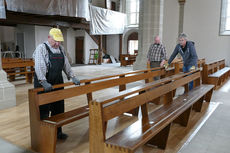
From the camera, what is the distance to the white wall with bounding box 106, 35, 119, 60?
18688 mm

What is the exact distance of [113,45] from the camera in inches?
742

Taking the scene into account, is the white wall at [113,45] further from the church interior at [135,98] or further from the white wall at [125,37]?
the church interior at [135,98]

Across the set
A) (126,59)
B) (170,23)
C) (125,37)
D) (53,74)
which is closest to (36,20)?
(126,59)

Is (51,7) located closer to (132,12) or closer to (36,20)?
(36,20)

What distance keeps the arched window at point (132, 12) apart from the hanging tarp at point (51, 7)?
7817 millimetres

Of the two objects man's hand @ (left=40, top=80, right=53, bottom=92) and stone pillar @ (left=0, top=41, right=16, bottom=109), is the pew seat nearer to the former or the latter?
man's hand @ (left=40, top=80, right=53, bottom=92)

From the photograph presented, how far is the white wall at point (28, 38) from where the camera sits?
1335 centimetres

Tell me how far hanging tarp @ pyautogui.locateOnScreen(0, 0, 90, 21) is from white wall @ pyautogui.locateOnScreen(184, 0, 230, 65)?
6.07 m

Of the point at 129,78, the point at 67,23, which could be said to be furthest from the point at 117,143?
the point at 67,23

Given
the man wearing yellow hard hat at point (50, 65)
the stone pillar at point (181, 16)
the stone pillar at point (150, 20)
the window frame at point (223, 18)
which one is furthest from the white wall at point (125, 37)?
the man wearing yellow hard hat at point (50, 65)

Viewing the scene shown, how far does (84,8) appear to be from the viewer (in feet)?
34.2

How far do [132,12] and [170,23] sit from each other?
567 centimetres

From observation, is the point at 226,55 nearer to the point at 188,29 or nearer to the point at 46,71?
the point at 188,29

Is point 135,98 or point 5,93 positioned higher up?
point 135,98
